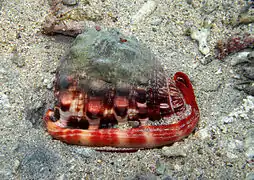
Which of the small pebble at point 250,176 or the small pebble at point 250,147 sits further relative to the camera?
the small pebble at point 250,147

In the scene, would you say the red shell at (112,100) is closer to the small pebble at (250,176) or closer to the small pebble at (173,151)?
the small pebble at (173,151)

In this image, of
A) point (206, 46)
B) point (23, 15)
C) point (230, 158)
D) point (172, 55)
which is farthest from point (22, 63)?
point (230, 158)

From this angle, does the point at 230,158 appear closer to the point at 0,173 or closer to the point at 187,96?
the point at 187,96

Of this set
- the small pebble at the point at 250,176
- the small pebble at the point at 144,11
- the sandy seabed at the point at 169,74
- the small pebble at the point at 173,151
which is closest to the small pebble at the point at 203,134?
the sandy seabed at the point at 169,74

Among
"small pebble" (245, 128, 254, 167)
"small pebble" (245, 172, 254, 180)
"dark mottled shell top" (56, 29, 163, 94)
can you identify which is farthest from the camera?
"dark mottled shell top" (56, 29, 163, 94)

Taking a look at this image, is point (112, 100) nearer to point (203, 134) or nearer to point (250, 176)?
point (203, 134)

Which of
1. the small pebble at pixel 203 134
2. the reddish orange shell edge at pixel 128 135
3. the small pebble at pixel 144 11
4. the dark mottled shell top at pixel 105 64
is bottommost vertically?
the reddish orange shell edge at pixel 128 135

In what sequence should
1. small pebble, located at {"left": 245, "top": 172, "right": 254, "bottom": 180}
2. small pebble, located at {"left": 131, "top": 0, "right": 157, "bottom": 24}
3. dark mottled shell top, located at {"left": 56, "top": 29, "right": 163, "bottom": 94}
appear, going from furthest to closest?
small pebble, located at {"left": 131, "top": 0, "right": 157, "bottom": 24} < dark mottled shell top, located at {"left": 56, "top": 29, "right": 163, "bottom": 94} < small pebble, located at {"left": 245, "top": 172, "right": 254, "bottom": 180}

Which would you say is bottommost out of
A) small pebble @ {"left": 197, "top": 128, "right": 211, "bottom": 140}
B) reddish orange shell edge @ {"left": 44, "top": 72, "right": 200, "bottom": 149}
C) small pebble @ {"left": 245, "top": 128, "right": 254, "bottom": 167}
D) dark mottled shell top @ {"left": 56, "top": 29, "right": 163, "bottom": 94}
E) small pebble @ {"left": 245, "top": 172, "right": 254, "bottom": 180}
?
reddish orange shell edge @ {"left": 44, "top": 72, "right": 200, "bottom": 149}

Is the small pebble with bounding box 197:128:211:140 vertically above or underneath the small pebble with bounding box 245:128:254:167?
underneath

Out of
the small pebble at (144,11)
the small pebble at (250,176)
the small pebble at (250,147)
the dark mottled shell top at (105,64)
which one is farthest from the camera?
the small pebble at (144,11)

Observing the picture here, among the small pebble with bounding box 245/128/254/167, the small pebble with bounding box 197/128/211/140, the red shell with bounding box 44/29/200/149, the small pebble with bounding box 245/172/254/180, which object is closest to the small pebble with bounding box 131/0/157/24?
the red shell with bounding box 44/29/200/149

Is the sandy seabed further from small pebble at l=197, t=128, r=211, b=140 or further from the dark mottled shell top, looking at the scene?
the dark mottled shell top
